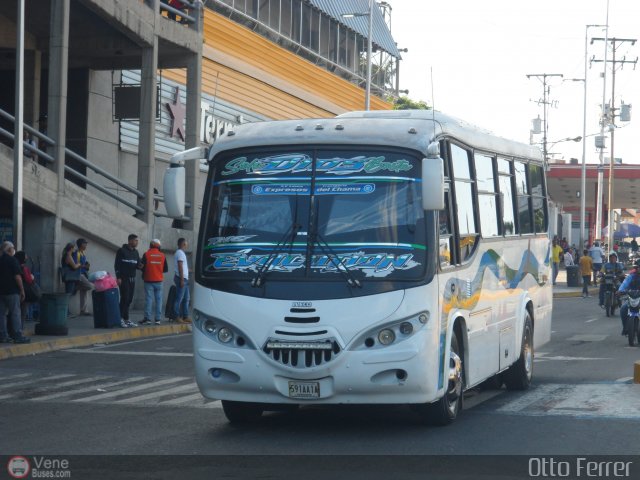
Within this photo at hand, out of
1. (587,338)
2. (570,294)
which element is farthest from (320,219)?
(570,294)

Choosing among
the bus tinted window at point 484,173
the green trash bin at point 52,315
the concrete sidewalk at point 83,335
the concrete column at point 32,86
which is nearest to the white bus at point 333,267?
the bus tinted window at point 484,173

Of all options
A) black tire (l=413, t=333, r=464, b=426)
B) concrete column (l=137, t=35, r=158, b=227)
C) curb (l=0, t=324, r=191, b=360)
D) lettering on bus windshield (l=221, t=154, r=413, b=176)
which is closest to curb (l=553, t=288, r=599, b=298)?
concrete column (l=137, t=35, r=158, b=227)

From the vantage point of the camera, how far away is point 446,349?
10547mm

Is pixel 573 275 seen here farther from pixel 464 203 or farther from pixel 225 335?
pixel 225 335

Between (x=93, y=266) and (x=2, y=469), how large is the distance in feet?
59.1

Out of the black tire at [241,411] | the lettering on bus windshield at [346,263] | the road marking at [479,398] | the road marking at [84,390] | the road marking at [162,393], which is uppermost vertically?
the lettering on bus windshield at [346,263]

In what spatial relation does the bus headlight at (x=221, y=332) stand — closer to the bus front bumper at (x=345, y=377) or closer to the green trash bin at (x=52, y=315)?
the bus front bumper at (x=345, y=377)

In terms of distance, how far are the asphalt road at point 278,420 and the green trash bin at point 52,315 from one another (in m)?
3.52

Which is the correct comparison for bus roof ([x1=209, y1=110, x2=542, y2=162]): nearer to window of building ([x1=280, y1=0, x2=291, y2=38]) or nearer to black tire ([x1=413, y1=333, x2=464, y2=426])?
black tire ([x1=413, y1=333, x2=464, y2=426])

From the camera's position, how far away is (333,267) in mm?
10211

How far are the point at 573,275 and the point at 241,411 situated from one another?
136 ft

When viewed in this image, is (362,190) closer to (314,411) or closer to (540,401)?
(314,411)

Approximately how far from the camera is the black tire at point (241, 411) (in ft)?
35.9

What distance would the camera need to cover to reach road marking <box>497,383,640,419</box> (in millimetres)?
11859
